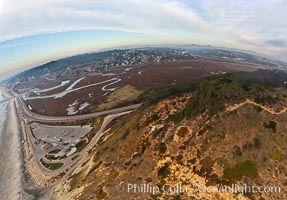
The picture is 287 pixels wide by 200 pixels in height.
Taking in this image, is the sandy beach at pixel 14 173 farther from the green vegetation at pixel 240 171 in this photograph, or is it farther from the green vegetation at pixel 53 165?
the green vegetation at pixel 240 171

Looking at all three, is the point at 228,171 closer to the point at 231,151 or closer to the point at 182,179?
the point at 231,151

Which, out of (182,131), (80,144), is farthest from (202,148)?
(80,144)

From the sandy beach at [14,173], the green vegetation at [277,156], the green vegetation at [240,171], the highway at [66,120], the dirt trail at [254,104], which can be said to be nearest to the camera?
the green vegetation at [240,171]

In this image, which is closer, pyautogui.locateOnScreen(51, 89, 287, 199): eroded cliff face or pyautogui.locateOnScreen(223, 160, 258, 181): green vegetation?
pyautogui.locateOnScreen(51, 89, 287, 199): eroded cliff face

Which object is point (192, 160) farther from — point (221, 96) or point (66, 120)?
point (66, 120)

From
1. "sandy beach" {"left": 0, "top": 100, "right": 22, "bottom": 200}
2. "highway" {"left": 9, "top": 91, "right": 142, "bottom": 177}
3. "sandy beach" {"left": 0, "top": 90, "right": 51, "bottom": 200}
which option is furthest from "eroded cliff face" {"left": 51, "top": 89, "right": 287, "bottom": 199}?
"sandy beach" {"left": 0, "top": 100, "right": 22, "bottom": 200}

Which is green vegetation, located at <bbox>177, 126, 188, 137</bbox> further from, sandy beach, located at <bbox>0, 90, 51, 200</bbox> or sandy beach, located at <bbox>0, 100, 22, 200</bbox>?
sandy beach, located at <bbox>0, 100, 22, 200</bbox>

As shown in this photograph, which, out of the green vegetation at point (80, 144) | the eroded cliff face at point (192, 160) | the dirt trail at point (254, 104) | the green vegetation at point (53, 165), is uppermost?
the dirt trail at point (254, 104)

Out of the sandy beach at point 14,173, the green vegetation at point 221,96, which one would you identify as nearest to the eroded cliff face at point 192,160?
the green vegetation at point 221,96
